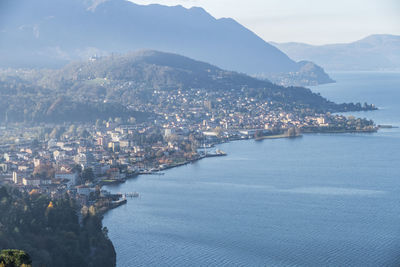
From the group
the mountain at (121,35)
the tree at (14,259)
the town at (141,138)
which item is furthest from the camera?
the mountain at (121,35)

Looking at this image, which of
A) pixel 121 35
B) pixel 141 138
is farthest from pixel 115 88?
pixel 121 35

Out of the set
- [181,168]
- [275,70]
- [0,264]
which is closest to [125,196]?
[181,168]

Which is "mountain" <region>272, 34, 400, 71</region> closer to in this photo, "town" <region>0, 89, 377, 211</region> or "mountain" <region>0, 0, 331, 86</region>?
"mountain" <region>0, 0, 331, 86</region>

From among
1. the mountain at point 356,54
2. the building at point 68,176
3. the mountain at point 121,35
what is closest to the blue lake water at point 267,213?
the building at point 68,176

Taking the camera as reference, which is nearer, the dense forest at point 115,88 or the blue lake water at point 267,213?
the blue lake water at point 267,213

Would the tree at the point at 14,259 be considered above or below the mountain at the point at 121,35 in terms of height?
below

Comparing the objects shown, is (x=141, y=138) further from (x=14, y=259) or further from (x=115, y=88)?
(x=14, y=259)

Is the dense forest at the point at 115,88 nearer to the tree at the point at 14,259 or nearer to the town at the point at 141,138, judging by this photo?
the town at the point at 141,138
